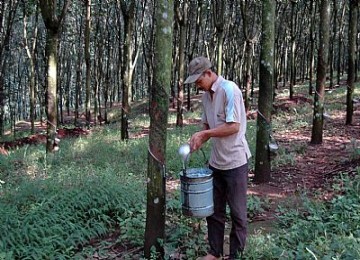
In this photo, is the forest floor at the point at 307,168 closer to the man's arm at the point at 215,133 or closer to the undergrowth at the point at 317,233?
the undergrowth at the point at 317,233

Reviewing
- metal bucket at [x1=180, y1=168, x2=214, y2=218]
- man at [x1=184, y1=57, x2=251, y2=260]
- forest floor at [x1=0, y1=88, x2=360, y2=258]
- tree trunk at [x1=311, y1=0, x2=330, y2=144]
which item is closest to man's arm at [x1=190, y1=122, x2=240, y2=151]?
man at [x1=184, y1=57, x2=251, y2=260]

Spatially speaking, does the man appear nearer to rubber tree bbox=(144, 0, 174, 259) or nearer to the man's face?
the man's face

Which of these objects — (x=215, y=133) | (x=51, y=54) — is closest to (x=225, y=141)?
(x=215, y=133)

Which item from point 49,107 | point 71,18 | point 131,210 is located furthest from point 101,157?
point 71,18

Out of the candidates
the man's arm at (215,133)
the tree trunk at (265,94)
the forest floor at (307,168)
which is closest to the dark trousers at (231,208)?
the man's arm at (215,133)

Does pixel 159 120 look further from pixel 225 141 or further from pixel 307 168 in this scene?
pixel 307 168

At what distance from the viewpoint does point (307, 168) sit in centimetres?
867

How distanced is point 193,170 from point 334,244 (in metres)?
1.56

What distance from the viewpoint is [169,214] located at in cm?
592

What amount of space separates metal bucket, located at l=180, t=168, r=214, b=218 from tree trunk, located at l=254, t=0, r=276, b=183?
142 inches

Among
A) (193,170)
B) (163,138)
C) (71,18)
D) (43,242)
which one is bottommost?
(43,242)

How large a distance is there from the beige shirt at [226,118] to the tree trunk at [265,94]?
341 centimetres

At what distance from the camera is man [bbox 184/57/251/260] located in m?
4.18

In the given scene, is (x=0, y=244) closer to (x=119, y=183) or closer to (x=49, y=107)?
(x=119, y=183)
